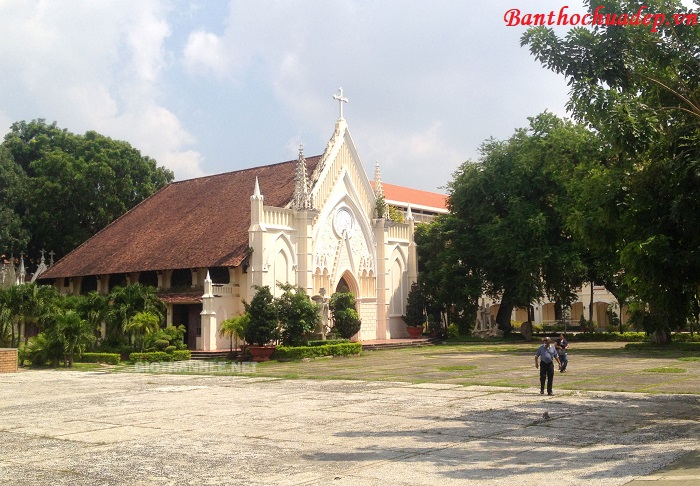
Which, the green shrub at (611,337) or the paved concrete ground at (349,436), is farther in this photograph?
the green shrub at (611,337)

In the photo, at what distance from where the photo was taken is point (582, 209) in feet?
92.0

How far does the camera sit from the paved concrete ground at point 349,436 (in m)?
8.98

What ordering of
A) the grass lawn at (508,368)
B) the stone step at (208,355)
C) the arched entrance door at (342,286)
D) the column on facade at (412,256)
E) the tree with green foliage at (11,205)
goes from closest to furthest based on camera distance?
the grass lawn at (508,368) → the stone step at (208,355) → the arched entrance door at (342,286) → the column on facade at (412,256) → the tree with green foliage at (11,205)

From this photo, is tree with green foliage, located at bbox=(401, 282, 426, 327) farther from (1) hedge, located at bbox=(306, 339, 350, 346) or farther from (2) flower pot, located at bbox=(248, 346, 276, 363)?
(2) flower pot, located at bbox=(248, 346, 276, 363)

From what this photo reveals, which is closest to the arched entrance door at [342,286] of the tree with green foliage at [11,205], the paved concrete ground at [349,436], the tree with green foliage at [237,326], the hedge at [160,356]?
the tree with green foliage at [237,326]

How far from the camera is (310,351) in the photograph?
102 ft

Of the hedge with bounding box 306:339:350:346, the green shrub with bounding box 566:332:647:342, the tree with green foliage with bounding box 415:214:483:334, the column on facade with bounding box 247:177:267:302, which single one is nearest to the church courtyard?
the hedge with bounding box 306:339:350:346

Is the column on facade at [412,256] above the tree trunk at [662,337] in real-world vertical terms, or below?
above

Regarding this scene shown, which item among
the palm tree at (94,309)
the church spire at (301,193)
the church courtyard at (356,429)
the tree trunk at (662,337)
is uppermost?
the church spire at (301,193)

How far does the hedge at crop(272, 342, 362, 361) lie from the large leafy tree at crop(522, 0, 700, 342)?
728 inches

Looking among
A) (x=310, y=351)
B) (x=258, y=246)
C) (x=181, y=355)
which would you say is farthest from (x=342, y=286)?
(x=181, y=355)

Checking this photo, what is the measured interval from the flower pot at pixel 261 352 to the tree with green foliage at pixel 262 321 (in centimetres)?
44

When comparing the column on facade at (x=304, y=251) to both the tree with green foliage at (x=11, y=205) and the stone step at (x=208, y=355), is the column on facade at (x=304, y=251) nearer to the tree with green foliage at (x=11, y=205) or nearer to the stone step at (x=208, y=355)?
the stone step at (x=208, y=355)

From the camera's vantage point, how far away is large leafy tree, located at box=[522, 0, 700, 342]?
42.1 ft
